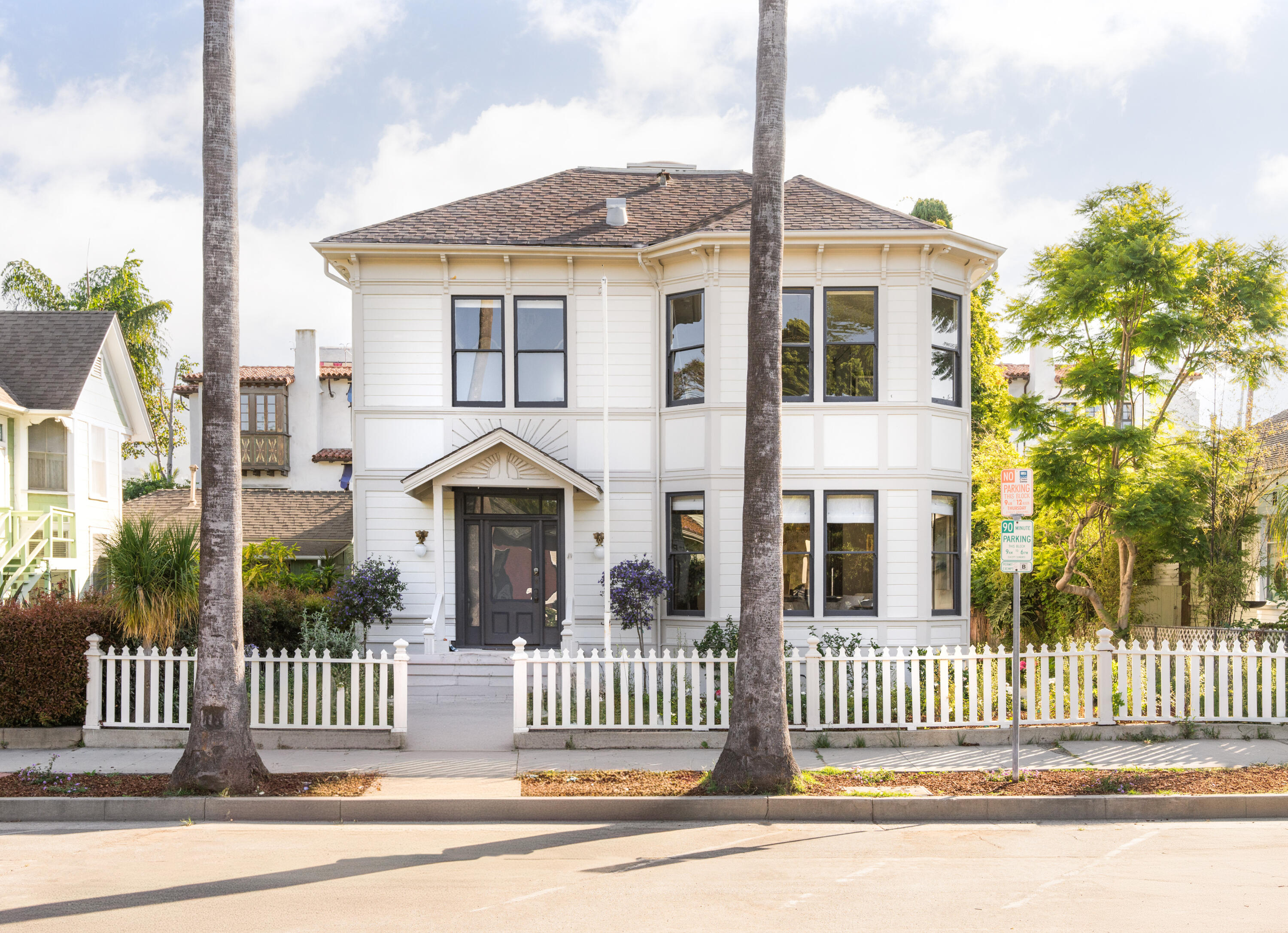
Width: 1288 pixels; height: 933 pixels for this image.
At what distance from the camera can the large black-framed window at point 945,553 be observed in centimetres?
1670

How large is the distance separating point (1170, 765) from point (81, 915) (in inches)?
376

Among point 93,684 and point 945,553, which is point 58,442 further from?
point 945,553

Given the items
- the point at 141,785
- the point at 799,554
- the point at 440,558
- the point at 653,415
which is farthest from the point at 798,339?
the point at 141,785

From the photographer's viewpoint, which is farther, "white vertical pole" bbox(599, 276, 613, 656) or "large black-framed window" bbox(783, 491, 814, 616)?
"large black-framed window" bbox(783, 491, 814, 616)

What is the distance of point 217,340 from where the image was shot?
9.62 metres

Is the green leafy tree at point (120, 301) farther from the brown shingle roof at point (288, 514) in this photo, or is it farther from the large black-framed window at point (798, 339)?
the large black-framed window at point (798, 339)

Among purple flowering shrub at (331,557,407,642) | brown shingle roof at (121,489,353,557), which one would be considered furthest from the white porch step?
brown shingle roof at (121,489,353,557)

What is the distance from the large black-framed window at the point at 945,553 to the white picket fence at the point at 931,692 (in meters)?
4.46

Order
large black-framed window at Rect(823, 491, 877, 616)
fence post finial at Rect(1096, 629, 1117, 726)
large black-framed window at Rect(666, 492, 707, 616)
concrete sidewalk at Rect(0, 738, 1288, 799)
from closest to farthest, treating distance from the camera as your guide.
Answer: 1. concrete sidewalk at Rect(0, 738, 1288, 799)
2. fence post finial at Rect(1096, 629, 1117, 726)
3. large black-framed window at Rect(823, 491, 877, 616)
4. large black-framed window at Rect(666, 492, 707, 616)

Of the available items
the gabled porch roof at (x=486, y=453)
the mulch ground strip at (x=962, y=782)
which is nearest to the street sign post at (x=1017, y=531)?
the mulch ground strip at (x=962, y=782)

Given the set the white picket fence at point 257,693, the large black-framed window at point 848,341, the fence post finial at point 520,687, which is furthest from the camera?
the large black-framed window at point 848,341

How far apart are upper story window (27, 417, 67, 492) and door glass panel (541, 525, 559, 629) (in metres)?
12.4

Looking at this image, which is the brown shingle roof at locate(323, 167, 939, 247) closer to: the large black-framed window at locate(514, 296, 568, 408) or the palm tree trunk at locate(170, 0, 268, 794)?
the large black-framed window at locate(514, 296, 568, 408)

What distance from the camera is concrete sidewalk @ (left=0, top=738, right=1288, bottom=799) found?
10.2 m
